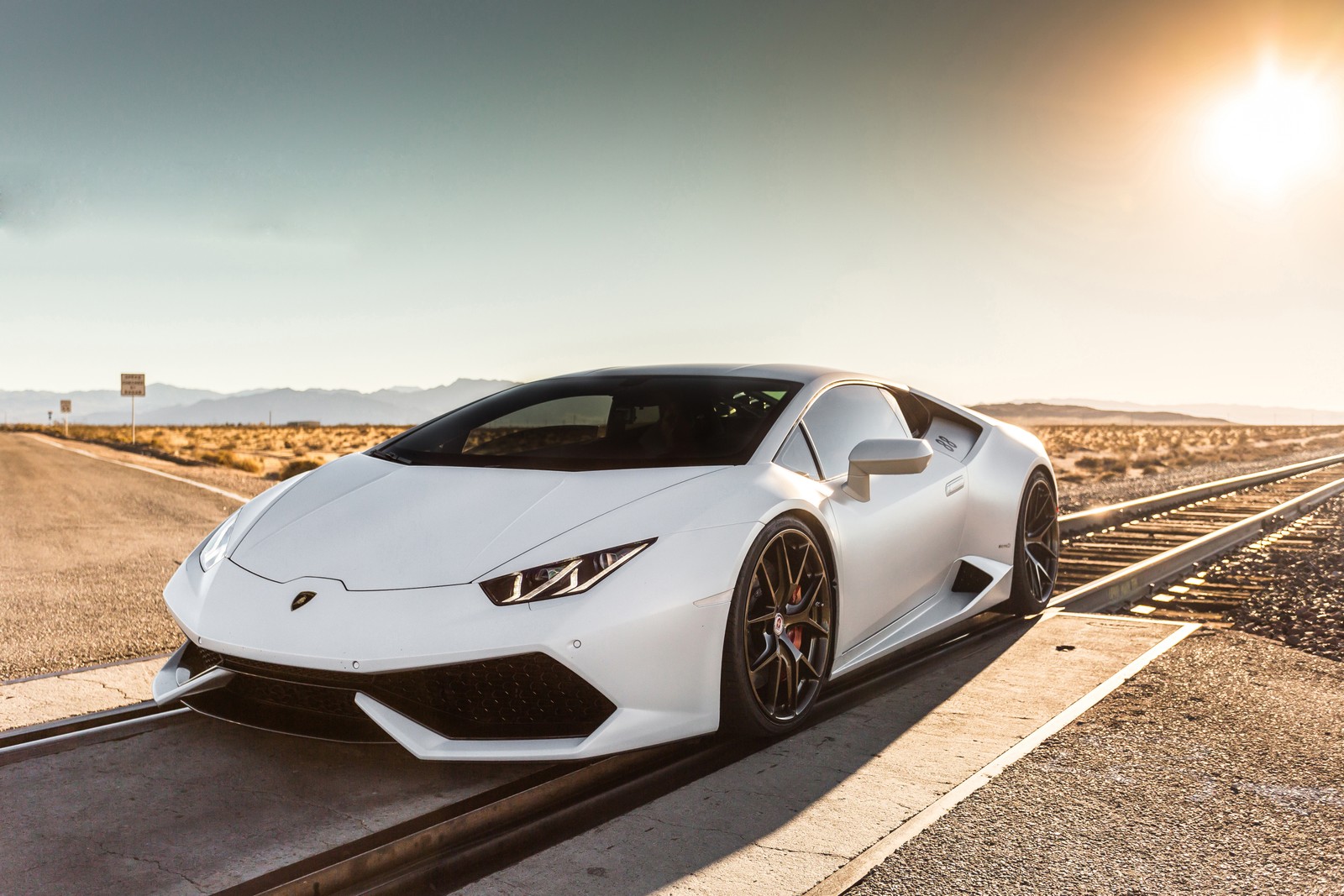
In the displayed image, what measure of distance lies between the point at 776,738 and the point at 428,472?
152 cm

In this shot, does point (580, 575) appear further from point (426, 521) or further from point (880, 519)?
point (880, 519)

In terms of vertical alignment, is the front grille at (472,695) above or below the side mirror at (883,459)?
below

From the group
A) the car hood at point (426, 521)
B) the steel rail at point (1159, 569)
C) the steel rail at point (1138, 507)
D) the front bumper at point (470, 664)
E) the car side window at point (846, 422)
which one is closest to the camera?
the front bumper at point (470, 664)

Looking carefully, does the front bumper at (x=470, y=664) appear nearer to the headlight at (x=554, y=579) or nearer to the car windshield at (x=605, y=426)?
the headlight at (x=554, y=579)

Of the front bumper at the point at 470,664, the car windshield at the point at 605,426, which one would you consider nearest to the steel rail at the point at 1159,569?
the car windshield at the point at 605,426

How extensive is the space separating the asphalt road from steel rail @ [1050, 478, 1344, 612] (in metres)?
5.00

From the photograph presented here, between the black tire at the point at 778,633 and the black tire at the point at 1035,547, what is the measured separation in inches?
79.9

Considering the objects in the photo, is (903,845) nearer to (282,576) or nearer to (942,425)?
(282,576)

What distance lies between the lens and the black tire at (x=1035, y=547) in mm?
5441

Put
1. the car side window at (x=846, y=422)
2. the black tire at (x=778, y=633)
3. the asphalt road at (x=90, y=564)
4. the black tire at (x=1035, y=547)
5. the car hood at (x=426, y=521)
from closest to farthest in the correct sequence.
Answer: the car hood at (x=426, y=521) → the black tire at (x=778, y=633) → the car side window at (x=846, y=422) → the asphalt road at (x=90, y=564) → the black tire at (x=1035, y=547)

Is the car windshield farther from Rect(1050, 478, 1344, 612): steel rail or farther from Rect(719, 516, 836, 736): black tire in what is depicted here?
Rect(1050, 478, 1344, 612): steel rail

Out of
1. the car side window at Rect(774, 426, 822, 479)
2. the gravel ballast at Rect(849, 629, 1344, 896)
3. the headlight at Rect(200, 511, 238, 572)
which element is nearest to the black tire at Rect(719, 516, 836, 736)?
the car side window at Rect(774, 426, 822, 479)

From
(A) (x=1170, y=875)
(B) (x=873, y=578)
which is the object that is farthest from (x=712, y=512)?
(A) (x=1170, y=875)

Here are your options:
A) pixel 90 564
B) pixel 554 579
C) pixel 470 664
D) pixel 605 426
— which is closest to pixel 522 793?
pixel 470 664
